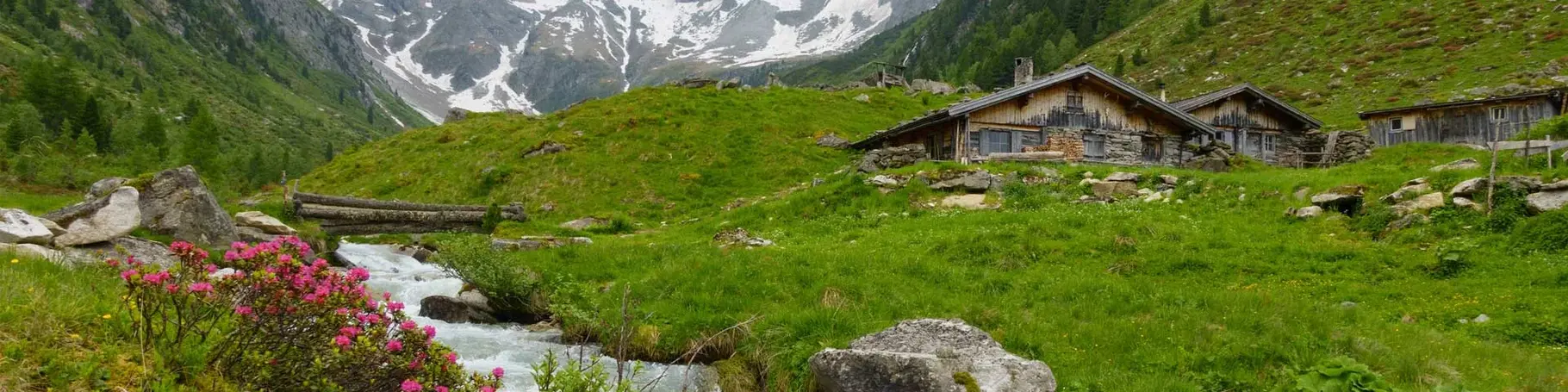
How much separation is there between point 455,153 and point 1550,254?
141ft

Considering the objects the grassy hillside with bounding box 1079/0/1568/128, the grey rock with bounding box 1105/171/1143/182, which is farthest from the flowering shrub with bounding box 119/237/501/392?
the grassy hillside with bounding box 1079/0/1568/128

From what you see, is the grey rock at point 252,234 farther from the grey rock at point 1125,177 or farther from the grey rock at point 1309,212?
the grey rock at point 1309,212

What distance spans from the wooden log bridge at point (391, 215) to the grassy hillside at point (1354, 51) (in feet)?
162

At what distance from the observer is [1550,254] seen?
13094mm

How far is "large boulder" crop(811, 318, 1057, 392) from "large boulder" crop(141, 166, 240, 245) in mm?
15872

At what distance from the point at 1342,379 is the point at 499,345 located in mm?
12058

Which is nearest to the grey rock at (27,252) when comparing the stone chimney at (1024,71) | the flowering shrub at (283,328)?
the flowering shrub at (283,328)

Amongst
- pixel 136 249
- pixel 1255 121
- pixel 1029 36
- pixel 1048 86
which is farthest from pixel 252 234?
pixel 1029 36

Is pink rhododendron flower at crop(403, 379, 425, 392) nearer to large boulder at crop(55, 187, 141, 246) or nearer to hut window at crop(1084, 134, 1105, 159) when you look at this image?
large boulder at crop(55, 187, 141, 246)

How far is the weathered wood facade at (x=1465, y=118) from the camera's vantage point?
112 ft

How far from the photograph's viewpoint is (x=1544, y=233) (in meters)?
13.6

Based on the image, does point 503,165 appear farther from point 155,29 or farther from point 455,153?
point 155,29

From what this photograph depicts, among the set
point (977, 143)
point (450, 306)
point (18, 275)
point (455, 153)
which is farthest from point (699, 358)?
point (455, 153)

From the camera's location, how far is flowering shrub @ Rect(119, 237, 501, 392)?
5531mm
